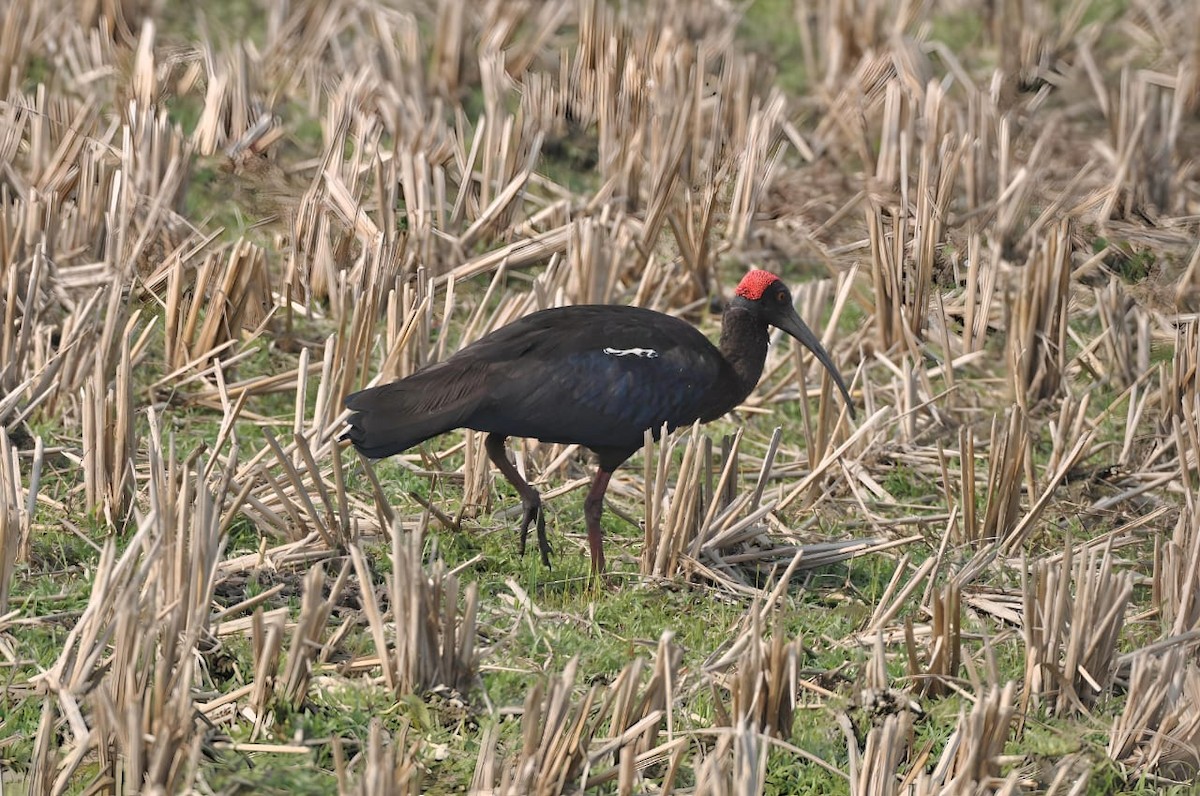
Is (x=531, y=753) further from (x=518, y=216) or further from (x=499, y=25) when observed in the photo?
(x=499, y=25)

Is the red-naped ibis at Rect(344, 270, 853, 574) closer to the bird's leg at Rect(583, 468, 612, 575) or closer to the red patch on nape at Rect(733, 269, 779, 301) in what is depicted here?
the bird's leg at Rect(583, 468, 612, 575)

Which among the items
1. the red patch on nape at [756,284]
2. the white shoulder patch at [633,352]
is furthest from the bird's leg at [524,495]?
the red patch on nape at [756,284]

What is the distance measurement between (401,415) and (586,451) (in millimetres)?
1494

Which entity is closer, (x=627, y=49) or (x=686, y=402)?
(x=686, y=402)

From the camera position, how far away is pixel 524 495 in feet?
20.4

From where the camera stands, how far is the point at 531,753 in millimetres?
4410

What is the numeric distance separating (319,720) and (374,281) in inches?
96.3

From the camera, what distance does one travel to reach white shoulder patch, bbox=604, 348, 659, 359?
6.19 m

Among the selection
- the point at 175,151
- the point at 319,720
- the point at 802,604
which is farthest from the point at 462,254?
the point at 319,720

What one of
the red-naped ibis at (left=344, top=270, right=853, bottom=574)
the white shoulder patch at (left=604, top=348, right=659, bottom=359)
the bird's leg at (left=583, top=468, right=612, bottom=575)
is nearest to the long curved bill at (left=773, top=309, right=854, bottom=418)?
the red-naped ibis at (left=344, top=270, right=853, bottom=574)

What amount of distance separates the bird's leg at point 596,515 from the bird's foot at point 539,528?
5.8 inches

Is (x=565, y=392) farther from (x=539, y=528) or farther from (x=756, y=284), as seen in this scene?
(x=756, y=284)

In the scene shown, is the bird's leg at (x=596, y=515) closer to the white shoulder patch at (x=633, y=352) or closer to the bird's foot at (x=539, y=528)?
the bird's foot at (x=539, y=528)

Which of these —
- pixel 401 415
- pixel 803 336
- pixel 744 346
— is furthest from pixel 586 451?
pixel 401 415
